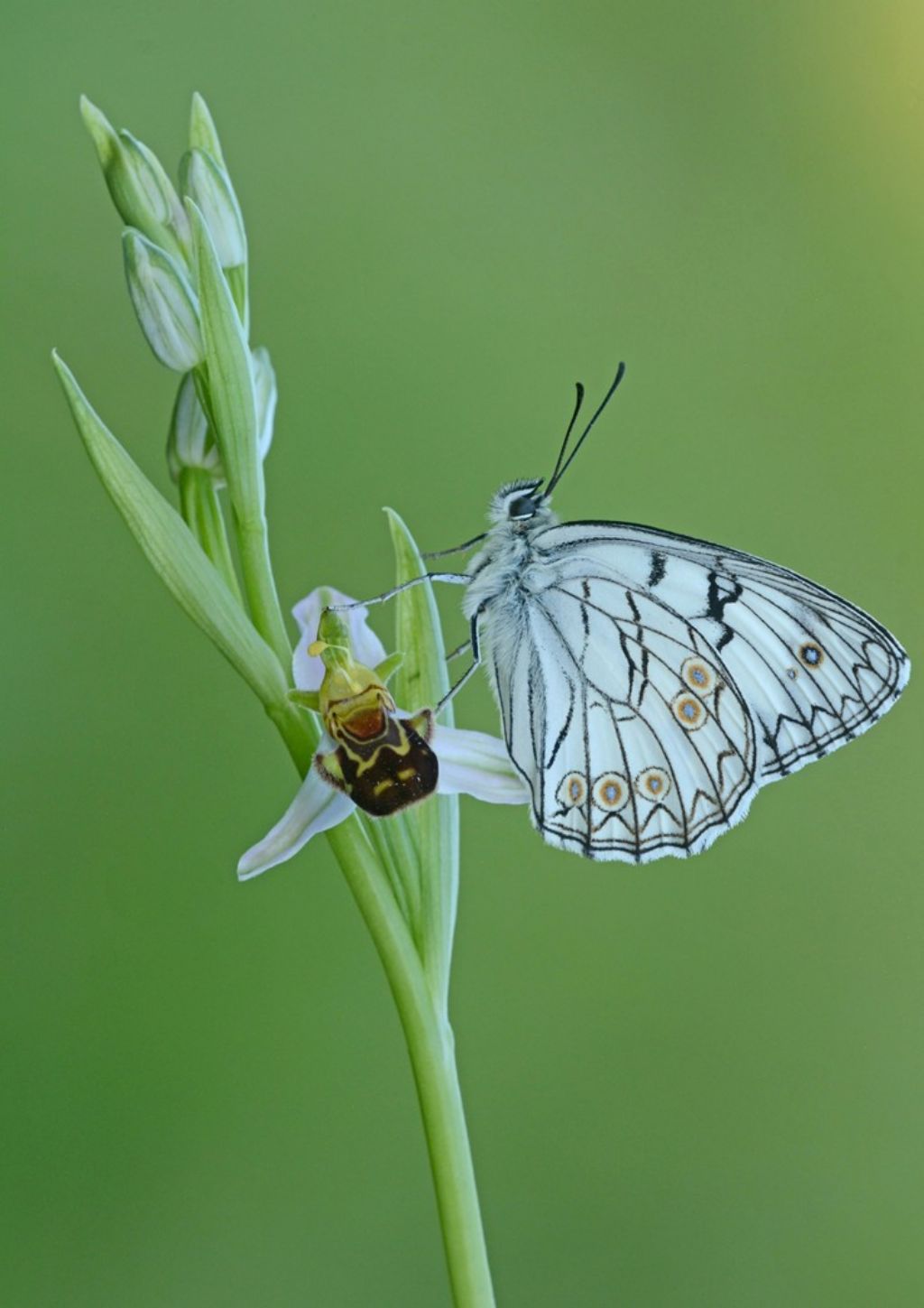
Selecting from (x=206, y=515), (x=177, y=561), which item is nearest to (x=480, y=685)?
(x=206, y=515)

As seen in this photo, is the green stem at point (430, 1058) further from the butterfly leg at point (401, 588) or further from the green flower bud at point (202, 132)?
the green flower bud at point (202, 132)

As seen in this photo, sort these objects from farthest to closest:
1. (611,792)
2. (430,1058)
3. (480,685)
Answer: (480,685)
(611,792)
(430,1058)

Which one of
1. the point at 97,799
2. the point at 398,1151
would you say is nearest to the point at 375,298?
the point at 97,799

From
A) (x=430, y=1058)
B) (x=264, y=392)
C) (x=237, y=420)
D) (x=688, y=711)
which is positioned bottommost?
(x=430, y=1058)

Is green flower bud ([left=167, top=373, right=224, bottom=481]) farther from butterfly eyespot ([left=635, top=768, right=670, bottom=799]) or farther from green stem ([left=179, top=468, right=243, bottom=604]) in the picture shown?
butterfly eyespot ([left=635, top=768, right=670, bottom=799])

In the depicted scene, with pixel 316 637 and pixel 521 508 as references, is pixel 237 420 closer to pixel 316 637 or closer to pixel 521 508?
pixel 316 637

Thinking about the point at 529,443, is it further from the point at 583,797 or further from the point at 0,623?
the point at 583,797

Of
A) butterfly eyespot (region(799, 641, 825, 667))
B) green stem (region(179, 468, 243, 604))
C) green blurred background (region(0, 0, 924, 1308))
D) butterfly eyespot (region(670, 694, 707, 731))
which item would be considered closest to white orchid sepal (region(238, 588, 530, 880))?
green stem (region(179, 468, 243, 604))
